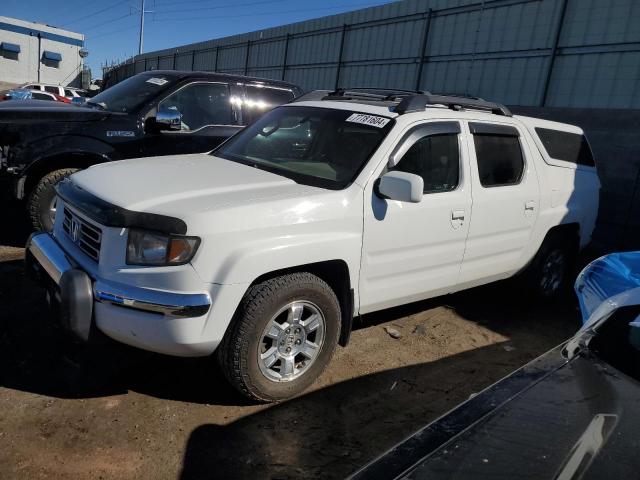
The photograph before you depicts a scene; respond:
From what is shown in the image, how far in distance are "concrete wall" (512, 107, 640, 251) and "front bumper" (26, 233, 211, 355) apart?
6.69 meters

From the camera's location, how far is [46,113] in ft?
16.3

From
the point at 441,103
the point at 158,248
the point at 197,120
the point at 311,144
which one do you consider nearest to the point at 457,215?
the point at 441,103

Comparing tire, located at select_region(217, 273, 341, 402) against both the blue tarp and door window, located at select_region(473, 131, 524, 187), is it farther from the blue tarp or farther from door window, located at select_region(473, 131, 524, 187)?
door window, located at select_region(473, 131, 524, 187)

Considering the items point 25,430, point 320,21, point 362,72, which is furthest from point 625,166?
point 320,21

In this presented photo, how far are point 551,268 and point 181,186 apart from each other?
3929 millimetres

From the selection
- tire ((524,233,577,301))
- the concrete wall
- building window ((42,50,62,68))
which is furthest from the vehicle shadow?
building window ((42,50,62,68))

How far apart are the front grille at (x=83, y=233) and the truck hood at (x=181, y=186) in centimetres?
19

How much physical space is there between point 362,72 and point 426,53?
261cm

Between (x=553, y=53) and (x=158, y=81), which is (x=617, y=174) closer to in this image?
(x=553, y=53)

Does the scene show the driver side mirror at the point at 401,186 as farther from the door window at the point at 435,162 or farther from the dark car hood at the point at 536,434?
the dark car hood at the point at 536,434

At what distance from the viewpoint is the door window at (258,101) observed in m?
6.20

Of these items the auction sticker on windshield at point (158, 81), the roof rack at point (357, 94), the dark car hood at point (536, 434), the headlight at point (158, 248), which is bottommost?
the dark car hood at point (536, 434)

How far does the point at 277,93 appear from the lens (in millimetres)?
6422

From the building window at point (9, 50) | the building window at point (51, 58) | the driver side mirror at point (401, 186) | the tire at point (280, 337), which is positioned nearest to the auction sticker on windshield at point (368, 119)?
the driver side mirror at point (401, 186)
